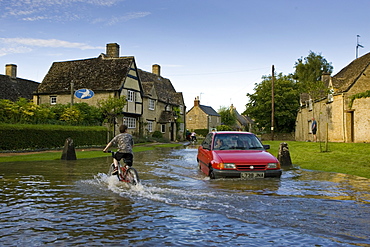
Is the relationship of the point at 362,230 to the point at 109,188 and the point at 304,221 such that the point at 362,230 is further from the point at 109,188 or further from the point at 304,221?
the point at 109,188

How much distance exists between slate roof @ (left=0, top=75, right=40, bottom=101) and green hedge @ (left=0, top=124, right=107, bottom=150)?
50.0ft

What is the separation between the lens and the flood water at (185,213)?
4.93 m

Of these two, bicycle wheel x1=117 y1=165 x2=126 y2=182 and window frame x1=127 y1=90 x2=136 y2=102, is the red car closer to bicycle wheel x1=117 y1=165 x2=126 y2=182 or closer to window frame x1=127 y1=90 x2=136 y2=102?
bicycle wheel x1=117 y1=165 x2=126 y2=182

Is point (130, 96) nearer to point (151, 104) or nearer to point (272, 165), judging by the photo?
point (151, 104)

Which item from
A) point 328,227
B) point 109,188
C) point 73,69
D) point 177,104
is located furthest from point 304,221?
point 177,104

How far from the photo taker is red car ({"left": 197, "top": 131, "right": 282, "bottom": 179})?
33.1 ft

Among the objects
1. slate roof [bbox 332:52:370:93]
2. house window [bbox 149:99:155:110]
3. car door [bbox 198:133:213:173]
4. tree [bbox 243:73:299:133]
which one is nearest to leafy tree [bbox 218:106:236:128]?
tree [bbox 243:73:299:133]

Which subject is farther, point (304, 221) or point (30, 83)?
point (30, 83)

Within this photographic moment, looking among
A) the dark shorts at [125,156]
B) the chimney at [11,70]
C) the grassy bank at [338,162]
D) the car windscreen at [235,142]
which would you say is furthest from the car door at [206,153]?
the chimney at [11,70]

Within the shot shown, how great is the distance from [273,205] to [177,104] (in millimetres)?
47078

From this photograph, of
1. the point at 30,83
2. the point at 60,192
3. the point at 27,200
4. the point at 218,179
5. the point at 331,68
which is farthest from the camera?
the point at 331,68

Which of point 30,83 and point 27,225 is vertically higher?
point 30,83

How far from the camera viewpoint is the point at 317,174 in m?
12.7

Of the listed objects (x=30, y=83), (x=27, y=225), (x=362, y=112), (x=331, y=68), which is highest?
(x=331, y=68)
